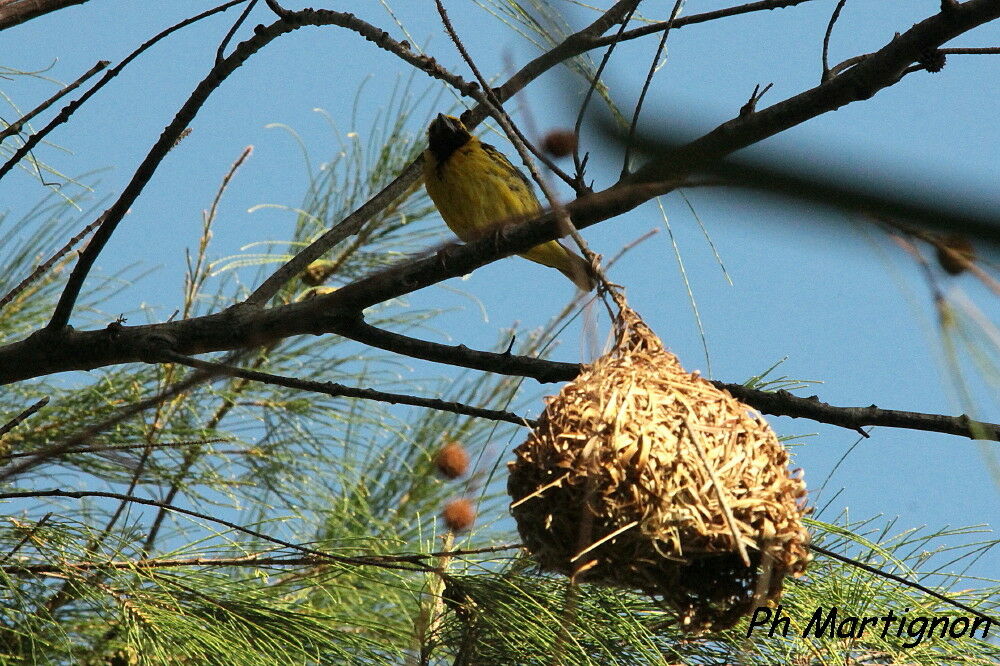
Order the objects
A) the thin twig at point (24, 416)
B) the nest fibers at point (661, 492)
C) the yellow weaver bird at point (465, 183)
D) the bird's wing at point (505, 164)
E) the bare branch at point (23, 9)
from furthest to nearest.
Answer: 1. the bird's wing at point (505, 164)
2. the yellow weaver bird at point (465, 183)
3. the bare branch at point (23, 9)
4. the thin twig at point (24, 416)
5. the nest fibers at point (661, 492)

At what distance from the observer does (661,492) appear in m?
1.57

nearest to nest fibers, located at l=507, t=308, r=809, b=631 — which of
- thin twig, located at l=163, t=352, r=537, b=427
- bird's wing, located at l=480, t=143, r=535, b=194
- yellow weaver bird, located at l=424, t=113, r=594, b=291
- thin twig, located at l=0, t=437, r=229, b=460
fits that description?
thin twig, located at l=163, t=352, r=537, b=427

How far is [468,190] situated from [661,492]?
2644 mm

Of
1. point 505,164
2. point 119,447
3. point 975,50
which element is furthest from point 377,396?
point 505,164

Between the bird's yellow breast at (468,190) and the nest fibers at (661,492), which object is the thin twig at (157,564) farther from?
the bird's yellow breast at (468,190)

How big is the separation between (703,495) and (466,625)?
0.78 metres

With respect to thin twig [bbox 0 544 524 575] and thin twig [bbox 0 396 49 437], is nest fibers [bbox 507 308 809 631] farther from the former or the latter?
thin twig [bbox 0 396 49 437]

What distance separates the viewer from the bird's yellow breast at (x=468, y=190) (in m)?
4.04

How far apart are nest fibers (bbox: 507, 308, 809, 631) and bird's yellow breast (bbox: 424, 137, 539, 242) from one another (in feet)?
7.55

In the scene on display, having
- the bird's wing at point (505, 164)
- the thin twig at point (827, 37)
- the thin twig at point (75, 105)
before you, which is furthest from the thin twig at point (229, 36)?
the bird's wing at point (505, 164)

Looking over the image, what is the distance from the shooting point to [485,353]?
220 cm

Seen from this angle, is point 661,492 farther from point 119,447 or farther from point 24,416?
point 24,416

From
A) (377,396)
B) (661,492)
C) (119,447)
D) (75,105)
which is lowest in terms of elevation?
(119,447)

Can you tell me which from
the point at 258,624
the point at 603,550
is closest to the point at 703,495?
the point at 603,550
